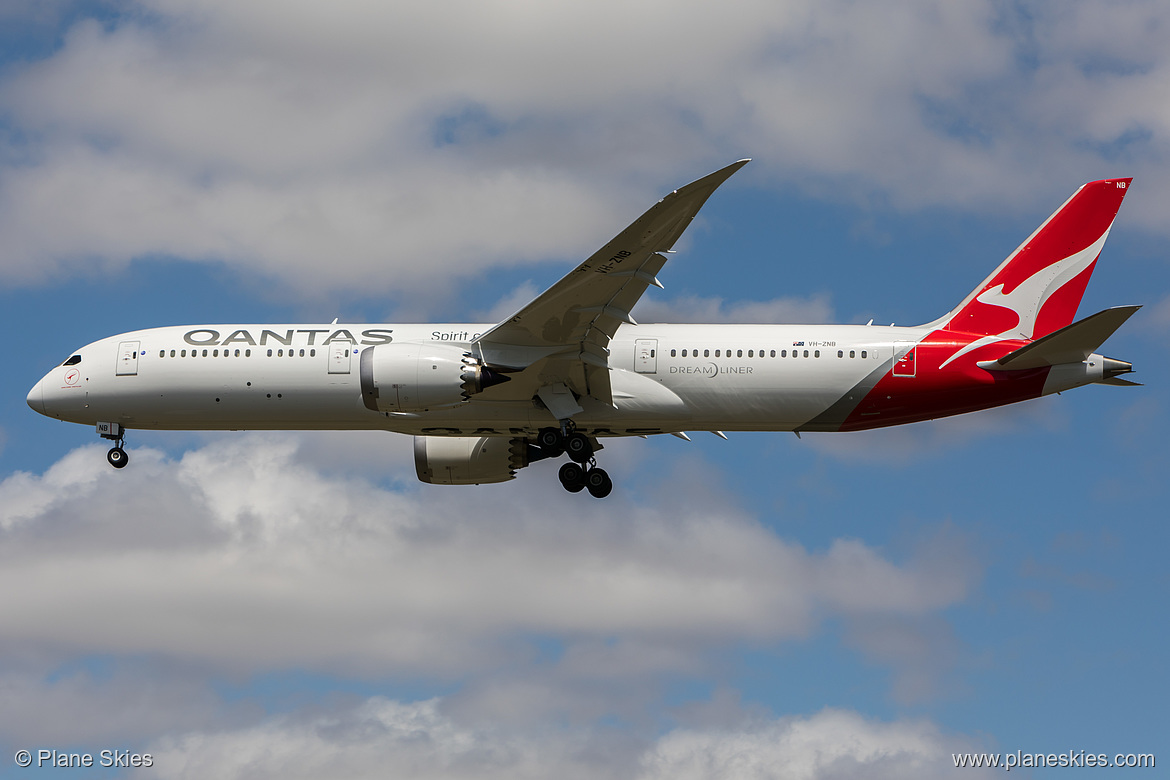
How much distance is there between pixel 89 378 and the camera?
38.5 m

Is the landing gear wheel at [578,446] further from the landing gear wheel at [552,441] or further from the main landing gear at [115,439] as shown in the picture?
the main landing gear at [115,439]

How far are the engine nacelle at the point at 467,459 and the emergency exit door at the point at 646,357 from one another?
22.2ft

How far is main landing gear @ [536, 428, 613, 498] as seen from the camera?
36.9 meters

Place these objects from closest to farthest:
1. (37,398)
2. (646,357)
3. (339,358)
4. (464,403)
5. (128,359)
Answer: (464,403) < (646,357) < (339,358) < (128,359) < (37,398)

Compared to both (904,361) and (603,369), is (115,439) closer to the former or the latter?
(603,369)

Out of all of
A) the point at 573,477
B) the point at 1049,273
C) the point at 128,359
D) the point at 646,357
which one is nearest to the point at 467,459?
the point at 573,477

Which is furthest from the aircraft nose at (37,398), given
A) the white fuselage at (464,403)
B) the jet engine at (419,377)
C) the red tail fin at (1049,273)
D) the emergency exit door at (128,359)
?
the red tail fin at (1049,273)

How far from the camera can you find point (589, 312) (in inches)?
1332

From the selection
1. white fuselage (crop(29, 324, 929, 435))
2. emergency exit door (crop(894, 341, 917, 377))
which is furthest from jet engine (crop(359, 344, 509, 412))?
emergency exit door (crop(894, 341, 917, 377))

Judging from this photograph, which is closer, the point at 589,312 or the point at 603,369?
the point at 589,312

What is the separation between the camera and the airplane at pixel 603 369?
34.7 m

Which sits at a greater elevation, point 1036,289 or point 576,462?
point 1036,289

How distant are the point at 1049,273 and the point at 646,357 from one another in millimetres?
11680

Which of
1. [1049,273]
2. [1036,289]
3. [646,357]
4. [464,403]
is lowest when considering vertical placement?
[464,403]
